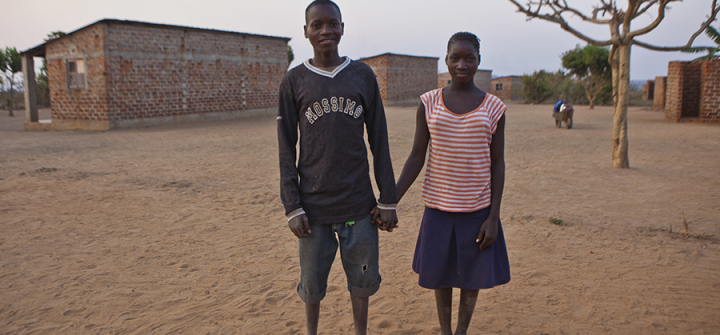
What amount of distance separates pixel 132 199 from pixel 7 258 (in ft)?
6.57

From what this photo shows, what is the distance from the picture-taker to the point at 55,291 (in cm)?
321

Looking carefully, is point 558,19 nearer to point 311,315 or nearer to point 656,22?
point 656,22

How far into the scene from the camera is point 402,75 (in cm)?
2883

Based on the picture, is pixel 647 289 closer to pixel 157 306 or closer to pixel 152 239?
pixel 157 306

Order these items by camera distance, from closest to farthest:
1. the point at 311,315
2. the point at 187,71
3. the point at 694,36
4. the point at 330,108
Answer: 1. the point at 330,108
2. the point at 311,315
3. the point at 694,36
4. the point at 187,71

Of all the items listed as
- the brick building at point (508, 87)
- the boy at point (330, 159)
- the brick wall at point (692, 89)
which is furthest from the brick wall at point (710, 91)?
the brick building at point (508, 87)

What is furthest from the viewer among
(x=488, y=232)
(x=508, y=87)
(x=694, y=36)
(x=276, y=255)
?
(x=508, y=87)

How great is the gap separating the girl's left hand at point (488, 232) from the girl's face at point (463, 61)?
70 centimetres

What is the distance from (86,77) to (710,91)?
1989 centimetres

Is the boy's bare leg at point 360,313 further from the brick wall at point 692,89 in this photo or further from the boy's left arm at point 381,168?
the brick wall at point 692,89

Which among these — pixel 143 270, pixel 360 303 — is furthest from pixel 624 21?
pixel 143 270

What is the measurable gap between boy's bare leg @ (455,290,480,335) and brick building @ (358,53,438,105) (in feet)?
82.2

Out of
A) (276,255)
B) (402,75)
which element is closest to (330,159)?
(276,255)

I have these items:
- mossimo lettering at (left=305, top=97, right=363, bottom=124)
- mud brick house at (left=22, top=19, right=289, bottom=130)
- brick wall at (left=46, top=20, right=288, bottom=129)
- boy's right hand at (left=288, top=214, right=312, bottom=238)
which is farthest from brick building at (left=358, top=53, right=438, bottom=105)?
boy's right hand at (left=288, top=214, right=312, bottom=238)
